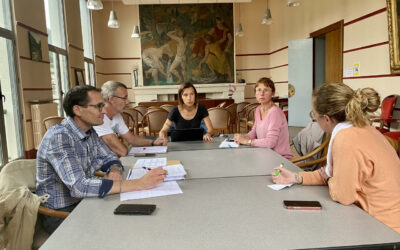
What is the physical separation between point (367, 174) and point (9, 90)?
495cm

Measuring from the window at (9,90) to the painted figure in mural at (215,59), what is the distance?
20.4 feet

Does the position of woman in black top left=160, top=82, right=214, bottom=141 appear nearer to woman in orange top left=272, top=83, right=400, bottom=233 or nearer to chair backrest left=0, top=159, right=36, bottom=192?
chair backrest left=0, top=159, right=36, bottom=192

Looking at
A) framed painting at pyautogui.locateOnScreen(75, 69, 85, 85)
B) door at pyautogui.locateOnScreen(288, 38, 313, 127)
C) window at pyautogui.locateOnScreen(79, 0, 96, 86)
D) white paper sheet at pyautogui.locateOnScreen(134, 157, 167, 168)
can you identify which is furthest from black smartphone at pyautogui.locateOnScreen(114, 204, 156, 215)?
window at pyautogui.locateOnScreen(79, 0, 96, 86)

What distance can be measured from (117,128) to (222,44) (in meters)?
8.02

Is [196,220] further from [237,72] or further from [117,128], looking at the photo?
[237,72]

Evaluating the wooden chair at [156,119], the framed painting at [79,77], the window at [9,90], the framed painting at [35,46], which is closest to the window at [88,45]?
the framed painting at [79,77]

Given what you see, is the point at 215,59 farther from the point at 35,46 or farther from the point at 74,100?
the point at 74,100

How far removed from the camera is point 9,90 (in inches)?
180

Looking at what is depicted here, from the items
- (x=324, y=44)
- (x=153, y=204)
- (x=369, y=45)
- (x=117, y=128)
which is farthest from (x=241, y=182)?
(x=324, y=44)

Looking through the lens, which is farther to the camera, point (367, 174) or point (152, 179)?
point (152, 179)

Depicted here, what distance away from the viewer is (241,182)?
56.6 inches

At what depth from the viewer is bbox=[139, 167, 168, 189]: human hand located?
1.35 metres

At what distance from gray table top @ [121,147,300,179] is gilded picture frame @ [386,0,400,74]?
3.31 m

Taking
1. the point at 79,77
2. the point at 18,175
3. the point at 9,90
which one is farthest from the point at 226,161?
the point at 79,77
